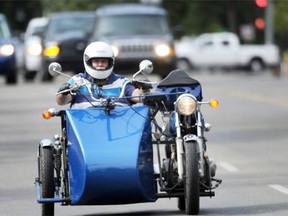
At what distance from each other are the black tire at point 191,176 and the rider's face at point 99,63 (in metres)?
1.01

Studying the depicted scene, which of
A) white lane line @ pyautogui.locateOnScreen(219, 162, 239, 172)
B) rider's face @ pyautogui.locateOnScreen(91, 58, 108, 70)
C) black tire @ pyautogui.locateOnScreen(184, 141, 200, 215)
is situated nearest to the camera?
black tire @ pyautogui.locateOnScreen(184, 141, 200, 215)

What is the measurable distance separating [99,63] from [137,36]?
1053 inches

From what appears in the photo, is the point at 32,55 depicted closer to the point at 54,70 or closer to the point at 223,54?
the point at 223,54

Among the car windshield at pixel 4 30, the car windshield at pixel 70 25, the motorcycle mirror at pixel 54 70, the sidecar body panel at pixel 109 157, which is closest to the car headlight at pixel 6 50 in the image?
the car windshield at pixel 4 30

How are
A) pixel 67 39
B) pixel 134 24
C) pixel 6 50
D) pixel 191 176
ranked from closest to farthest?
pixel 191 176 < pixel 134 24 < pixel 6 50 < pixel 67 39

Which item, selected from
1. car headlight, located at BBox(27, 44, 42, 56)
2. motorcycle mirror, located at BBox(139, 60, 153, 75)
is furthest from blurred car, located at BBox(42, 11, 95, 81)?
motorcycle mirror, located at BBox(139, 60, 153, 75)

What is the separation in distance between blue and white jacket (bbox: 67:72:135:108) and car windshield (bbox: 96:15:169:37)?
87.3 feet

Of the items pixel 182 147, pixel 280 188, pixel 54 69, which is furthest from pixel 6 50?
pixel 182 147

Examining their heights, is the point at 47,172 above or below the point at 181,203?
above

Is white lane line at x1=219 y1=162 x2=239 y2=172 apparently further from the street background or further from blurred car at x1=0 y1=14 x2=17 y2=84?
blurred car at x1=0 y1=14 x2=17 y2=84

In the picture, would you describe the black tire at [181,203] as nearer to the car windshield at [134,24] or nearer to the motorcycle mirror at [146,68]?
the motorcycle mirror at [146,68]

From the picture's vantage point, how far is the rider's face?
11719mm

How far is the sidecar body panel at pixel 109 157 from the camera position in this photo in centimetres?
1088

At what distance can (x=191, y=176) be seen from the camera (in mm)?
11094
